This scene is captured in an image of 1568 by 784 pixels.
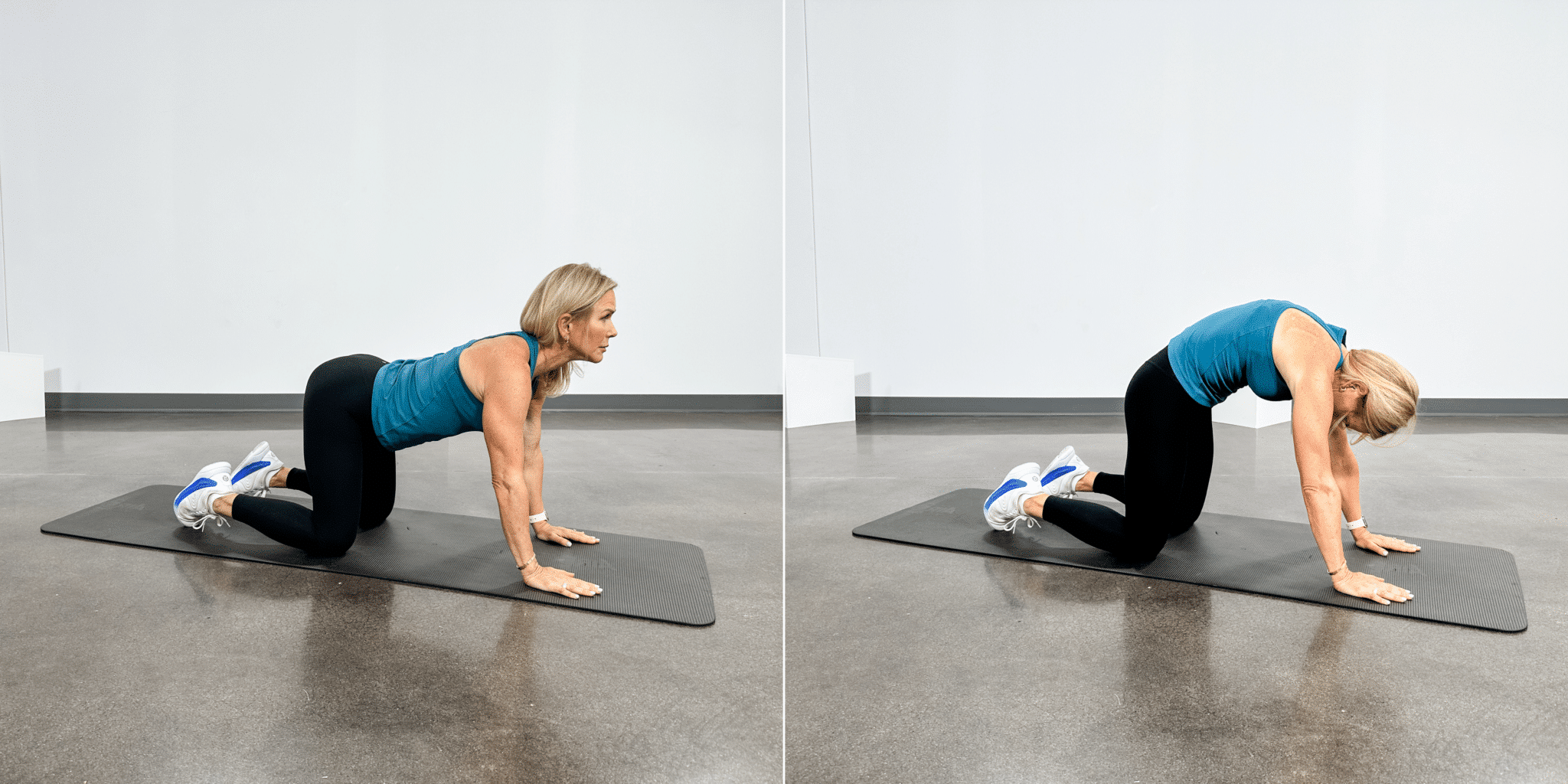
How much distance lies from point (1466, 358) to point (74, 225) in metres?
7.99

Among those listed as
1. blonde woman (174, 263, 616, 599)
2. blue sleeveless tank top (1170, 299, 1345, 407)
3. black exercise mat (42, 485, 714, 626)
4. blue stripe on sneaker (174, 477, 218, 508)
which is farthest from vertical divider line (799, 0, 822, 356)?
blue stripe on sneaker (174, 477, 218, 508)

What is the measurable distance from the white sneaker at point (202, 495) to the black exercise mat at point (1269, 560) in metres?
1.84

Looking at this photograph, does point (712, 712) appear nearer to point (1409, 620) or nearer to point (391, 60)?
point (1409, 620)

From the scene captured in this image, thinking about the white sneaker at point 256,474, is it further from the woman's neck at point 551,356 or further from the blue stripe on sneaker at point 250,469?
the woman's neck at point 551,356

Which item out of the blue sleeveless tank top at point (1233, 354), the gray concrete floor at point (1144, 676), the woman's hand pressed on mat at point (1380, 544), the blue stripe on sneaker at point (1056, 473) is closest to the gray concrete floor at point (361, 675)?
the gray concrete floor at point (1144, 676)

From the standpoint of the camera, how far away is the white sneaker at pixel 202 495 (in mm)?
2734

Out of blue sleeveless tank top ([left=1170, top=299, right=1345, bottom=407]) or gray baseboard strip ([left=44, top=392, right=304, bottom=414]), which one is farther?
gray baseboard strip ([left=44, top=392, right=304, bottom=414])

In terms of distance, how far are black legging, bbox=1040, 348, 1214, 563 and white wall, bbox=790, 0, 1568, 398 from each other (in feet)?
9.86

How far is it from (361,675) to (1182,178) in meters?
4.99

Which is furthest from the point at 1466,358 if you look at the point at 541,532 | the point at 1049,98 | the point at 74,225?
the point at 74,225

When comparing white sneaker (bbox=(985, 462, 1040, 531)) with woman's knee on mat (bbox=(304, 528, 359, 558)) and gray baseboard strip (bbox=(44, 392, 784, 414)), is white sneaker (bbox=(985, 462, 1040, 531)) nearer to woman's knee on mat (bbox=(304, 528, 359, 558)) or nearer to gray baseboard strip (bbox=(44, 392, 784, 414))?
woman's knee on mat (bbox=(304, 528, 359, 558))

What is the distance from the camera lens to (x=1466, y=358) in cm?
552

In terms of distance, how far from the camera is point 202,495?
108 inches

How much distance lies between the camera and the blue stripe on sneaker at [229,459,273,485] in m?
2.96
